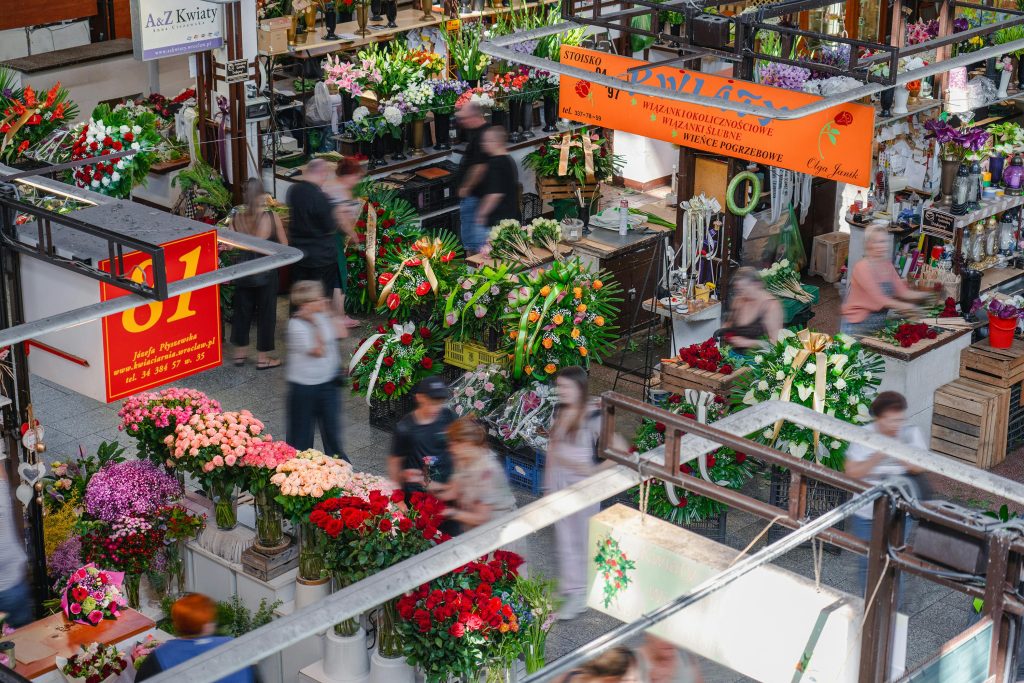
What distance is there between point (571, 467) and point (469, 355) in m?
2.75

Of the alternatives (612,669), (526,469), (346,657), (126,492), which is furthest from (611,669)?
(526,469)

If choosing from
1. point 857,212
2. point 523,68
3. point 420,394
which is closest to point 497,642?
point 420,394

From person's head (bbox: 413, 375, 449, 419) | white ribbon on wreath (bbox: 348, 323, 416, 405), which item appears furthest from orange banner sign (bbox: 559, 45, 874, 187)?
white ribbon on wreath (bbox: 348, 323, 416, 405)

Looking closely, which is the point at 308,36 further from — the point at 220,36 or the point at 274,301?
the point at 274,301

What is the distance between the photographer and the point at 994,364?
9.73 m

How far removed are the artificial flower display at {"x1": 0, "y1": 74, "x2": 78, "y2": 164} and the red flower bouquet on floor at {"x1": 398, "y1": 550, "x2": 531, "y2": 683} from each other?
500 centimetres

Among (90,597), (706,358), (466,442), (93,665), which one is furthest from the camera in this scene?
(706,358)

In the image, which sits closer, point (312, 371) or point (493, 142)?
point (312, 371)

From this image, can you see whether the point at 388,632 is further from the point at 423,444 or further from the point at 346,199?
the point at 346,199

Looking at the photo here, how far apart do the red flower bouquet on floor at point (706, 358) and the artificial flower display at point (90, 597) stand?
412cm

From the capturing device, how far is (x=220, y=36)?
12.0m

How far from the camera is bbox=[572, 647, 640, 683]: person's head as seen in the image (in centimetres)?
449

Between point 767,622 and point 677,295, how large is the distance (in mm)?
6771

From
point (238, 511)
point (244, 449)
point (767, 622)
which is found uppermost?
point (767, 622)
